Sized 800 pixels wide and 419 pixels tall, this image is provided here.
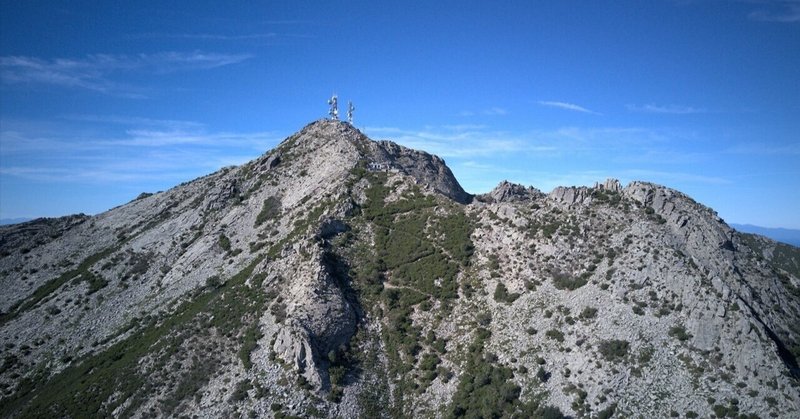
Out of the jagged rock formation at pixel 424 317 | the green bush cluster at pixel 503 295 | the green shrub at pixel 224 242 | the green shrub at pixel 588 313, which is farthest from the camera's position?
the green shrub at pixel 224 242

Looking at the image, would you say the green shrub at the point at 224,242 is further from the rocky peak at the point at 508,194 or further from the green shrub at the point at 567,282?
the rocky peak at the point at 508,194

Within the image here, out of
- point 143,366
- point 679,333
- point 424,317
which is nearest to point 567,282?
point 679,333

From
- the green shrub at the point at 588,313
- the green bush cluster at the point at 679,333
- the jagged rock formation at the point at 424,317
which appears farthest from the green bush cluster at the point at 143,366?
the green bush cluster at the point at 679,333

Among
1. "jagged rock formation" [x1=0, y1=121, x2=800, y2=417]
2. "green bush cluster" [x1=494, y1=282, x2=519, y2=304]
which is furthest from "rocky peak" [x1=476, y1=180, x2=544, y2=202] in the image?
"green bush cluster" [x1=494, y1=282, x2=519, y2=304]

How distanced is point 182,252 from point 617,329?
72.3 metres

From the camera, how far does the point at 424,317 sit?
58469 mm

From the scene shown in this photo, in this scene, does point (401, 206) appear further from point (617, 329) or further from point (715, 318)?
point (715, 318)

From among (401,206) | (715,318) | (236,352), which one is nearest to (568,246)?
(715,318)

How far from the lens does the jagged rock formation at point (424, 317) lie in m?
44.7

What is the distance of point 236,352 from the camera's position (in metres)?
54.1

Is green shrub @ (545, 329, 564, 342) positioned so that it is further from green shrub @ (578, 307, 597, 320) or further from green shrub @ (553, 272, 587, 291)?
green shrub @ (553, 272, 587, 291)

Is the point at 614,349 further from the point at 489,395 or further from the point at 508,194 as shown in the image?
the point at 508,194

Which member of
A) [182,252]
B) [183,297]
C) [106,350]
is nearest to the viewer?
[106,350]

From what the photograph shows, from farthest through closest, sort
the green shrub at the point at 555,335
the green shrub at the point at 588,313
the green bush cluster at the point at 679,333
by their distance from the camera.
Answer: the green shrub at the point at 588,313, the green shrub at the point at 555,335, the green bush cluster at the point at 679,333
